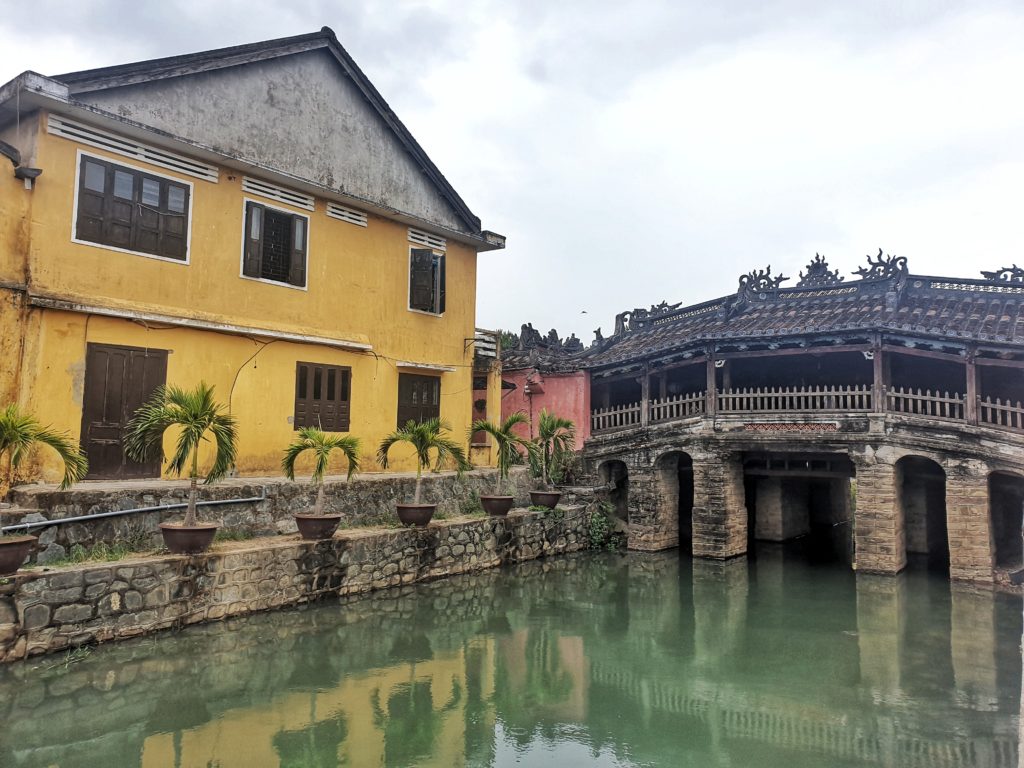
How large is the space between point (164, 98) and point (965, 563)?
17.0 metres

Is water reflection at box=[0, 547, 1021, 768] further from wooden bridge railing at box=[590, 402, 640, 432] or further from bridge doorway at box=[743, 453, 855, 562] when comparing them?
wooden bridge railing at box=[590, 402, 640, 432]

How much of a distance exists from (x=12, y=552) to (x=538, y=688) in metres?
5.96

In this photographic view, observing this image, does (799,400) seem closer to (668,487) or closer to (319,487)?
(668,487)

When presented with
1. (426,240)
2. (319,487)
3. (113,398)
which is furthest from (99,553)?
(426,240)

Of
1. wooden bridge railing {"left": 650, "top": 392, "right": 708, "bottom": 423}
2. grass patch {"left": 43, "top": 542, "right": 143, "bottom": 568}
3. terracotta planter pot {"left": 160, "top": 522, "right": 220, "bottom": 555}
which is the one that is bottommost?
grass patch {"left": 43, "top": 542, "right": 143, "bottom": 568}

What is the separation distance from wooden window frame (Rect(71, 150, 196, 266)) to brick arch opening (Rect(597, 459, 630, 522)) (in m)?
11.7

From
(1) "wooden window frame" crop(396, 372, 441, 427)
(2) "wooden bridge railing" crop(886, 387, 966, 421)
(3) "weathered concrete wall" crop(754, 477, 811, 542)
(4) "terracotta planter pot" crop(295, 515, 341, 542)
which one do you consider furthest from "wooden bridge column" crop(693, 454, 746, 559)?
(4) "terracotta planter pot" crop(295, 515, 341, 542)

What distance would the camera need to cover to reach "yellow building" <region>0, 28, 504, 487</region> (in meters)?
10.1

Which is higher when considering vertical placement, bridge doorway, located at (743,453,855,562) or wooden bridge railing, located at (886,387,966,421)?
wooden bridge railing, located at (886,387,966,421)

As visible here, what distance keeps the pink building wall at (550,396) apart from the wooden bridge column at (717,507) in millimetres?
4176

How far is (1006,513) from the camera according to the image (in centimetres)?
1536

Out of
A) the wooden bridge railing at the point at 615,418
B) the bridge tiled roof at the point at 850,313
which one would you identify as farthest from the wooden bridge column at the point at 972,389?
the wooden bridge railing at the point at 615,418

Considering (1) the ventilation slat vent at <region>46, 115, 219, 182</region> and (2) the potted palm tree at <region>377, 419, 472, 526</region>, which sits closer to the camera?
(1) the ventilation slat vent at <region>46, 115, 219, 182</region>

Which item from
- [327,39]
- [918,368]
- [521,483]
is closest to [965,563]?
[918,368]
